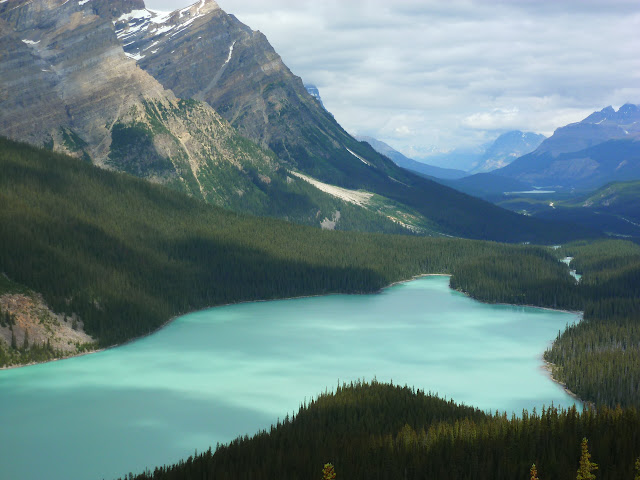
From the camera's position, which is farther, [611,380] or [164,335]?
[164,335]

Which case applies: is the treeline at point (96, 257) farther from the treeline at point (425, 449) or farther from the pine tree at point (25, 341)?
the treeline at point (425, 449)

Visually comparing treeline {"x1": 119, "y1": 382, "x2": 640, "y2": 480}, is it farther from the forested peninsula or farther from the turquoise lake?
the turquoise lake

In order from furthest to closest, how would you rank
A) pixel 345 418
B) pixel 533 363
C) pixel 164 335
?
pixel 164 335 < pixel 533 363 < pixel 345 418

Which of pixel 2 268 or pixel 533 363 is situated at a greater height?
pixel 2 268

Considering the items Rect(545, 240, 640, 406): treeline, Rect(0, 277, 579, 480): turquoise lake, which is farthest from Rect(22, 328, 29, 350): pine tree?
Rect(545, 240, 640, 406): treeline

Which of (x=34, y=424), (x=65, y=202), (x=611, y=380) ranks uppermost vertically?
(x=65, y=202)

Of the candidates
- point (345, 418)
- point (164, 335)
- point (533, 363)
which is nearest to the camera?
point (345, 418)

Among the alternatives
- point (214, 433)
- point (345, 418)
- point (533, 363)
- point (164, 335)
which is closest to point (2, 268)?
point (164, 335)

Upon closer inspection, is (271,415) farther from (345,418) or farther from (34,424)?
(34,424)
